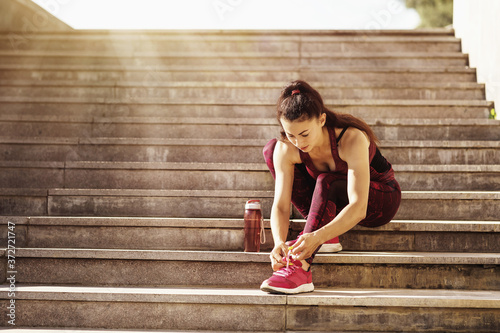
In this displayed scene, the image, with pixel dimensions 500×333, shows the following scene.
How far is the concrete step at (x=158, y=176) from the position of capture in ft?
11.0

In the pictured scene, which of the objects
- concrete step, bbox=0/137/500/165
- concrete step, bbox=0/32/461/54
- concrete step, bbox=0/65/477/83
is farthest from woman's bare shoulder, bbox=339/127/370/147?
concrete step, bbox=0/32/461/54

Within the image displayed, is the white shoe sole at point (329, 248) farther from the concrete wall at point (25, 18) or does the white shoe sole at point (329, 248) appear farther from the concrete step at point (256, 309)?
the concrete wall at point (25, 18)

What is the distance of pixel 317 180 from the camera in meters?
2.47

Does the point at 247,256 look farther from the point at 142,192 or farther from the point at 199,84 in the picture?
the point at 199,84

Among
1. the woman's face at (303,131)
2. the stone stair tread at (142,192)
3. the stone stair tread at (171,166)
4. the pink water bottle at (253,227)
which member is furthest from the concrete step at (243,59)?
the woman's face at (303,131)

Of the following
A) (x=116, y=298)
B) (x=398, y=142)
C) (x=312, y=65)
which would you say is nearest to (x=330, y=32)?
(x=312, y=65)

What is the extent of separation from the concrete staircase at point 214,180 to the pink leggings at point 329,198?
0.55ft

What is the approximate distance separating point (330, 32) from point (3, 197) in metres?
3.88

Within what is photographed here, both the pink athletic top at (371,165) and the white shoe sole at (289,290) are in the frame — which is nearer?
the white shoe sole at (289,290)

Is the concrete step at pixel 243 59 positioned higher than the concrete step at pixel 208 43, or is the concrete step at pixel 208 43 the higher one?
the concrete step at pixel 208 43

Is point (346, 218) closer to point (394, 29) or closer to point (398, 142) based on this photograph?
point (398, 142)

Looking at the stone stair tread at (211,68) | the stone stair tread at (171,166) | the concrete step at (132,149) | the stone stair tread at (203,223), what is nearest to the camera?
the stone stair tread at (203,223)

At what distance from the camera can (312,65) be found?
17.1ft

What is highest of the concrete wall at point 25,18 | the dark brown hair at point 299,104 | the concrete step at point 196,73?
the concrete wall at point 25,18
